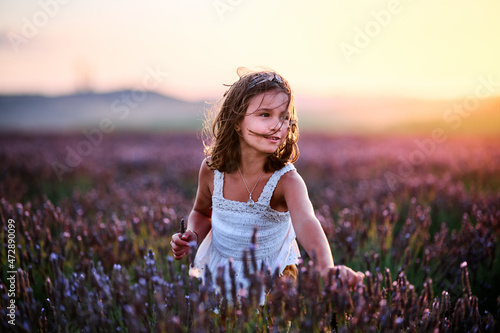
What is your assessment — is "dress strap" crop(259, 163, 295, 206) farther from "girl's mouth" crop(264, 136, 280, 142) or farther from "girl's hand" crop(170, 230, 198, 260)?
"girl's hand" crop(170, 230, 198, 260)

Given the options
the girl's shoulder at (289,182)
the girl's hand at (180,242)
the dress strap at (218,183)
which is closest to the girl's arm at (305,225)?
the girl's shoulder at (289,182)

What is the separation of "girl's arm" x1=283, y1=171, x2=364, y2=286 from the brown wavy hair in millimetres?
161

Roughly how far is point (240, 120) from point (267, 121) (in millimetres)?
217

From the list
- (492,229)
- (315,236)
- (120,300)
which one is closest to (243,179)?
(315,236)

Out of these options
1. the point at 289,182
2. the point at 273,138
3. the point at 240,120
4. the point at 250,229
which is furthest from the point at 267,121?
the point at 250,229

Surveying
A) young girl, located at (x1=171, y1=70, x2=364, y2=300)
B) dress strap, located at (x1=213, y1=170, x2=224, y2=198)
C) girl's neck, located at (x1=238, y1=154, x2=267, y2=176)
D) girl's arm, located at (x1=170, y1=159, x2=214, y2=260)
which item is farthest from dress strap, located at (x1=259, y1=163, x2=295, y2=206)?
girl's arm, located at (x1=170, y1=159, x2=214, y2=260)

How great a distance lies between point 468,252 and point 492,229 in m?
0.64

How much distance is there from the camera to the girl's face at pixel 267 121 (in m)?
1.96

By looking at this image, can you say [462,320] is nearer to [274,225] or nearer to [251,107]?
[274,225]

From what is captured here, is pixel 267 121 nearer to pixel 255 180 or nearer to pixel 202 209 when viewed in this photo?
pixel 255 180

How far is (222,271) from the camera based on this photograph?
124cm

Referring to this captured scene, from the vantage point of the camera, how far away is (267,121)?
1.96 meters

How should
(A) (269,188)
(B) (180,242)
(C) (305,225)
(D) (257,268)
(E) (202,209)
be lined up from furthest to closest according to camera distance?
(E) (202,209)
(A) (269,188)
(B) (180,242)
(C) (305,225)
(D) (257,268)

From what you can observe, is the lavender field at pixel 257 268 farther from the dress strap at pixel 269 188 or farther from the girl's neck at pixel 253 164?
the girl's neck at pixel 253 164
